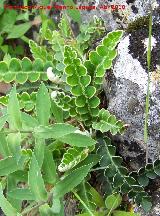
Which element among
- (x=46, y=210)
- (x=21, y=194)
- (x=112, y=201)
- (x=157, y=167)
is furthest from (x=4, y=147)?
(x=157, y=167)

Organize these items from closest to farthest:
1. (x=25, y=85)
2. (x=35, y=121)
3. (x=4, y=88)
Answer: (x=35, y=121) < (x=25, y=85) < (x=4, y=88)

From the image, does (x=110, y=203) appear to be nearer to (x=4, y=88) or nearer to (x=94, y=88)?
(x=94, y=88)

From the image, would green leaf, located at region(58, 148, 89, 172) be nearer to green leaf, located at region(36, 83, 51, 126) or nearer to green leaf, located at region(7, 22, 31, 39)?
green leaf, located at region(36, 83, 51, 126)

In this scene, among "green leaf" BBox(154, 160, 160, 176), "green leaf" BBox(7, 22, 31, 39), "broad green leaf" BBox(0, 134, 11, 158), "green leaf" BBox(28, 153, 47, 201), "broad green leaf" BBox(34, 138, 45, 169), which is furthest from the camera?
"green leaf" BBox(7, 22, 31, 39)

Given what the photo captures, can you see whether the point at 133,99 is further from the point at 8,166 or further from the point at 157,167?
the point at 8,166

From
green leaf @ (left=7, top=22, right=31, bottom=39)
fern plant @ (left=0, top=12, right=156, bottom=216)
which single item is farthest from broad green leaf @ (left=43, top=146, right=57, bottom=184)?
green leaf @ (left=7, top=22, right=31, bottom=39)

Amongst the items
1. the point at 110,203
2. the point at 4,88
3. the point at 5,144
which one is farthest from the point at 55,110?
the point at 4,88
